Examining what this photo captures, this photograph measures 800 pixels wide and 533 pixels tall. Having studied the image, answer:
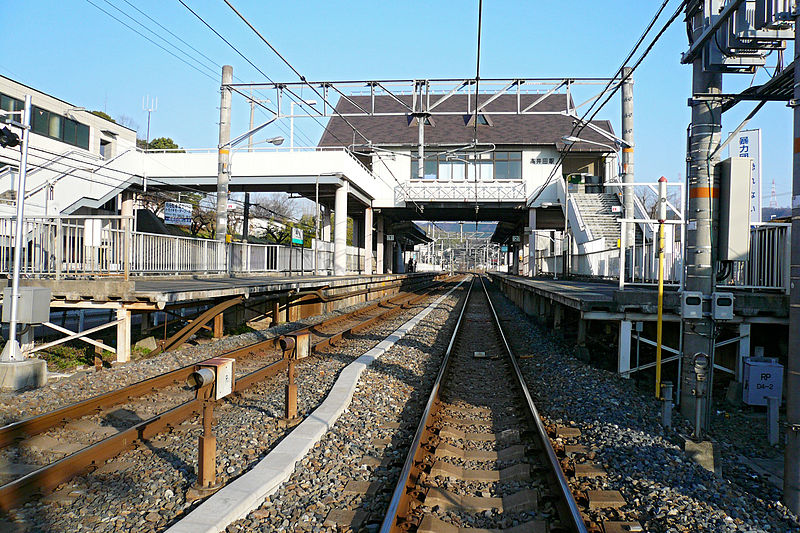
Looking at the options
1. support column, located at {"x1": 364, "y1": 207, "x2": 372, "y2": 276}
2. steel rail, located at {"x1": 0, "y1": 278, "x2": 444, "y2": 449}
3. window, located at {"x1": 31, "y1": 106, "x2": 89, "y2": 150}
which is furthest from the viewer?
support column, located at {"x1": 364, "y1": 207, "x2": 372, "y2": 276}

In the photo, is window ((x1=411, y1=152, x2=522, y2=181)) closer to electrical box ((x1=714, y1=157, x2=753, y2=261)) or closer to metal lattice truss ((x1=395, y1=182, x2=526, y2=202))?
metal lattice truss ((x1=395, y1=182, x2=526, y2=202))

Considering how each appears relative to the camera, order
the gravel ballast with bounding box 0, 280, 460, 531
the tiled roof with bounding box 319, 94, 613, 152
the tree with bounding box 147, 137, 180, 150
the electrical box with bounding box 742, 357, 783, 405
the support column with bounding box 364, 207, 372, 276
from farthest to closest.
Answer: the tree with bounding box 147, 137, 180, 150
the tiled roof with bounding box 319, 94, 613, 152
the support column with bounding box 364, 207, 372, 276
the electrical box with bounding box 742, 357, 783, 405
the gravel ballast with bounding box 0, 280, 460, 531

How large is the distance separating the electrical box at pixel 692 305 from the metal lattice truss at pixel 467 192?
26.7m

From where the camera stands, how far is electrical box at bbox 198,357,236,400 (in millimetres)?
4867

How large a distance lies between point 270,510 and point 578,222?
25.1 m

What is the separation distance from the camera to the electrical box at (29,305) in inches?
343

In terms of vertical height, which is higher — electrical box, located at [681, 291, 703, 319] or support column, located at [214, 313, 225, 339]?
electrical box, located at [681, 291, 703, 319]

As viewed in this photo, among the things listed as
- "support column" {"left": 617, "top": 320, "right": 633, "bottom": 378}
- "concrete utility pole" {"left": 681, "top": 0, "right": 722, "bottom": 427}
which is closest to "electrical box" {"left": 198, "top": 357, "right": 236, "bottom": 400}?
"concrete utility pole" {"left": 681, "top": 0, "right": 722, "bottom": 427}

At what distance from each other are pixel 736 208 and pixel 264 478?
18.2 feet

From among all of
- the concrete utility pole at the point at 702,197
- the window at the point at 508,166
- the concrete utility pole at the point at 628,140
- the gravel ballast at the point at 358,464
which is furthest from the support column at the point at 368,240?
the concrete utility pole at the point at 702,197

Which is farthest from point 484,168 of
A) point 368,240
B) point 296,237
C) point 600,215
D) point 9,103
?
point 9,103

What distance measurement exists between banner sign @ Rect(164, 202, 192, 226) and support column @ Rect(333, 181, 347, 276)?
18.0m

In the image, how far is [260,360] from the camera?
1066 centimetres

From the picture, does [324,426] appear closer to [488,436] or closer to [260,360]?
[488,436]
